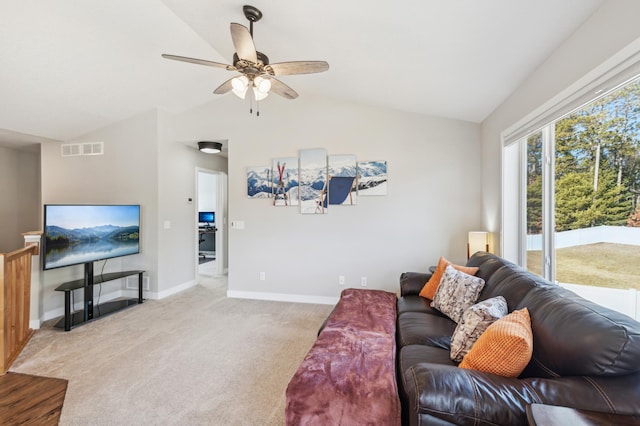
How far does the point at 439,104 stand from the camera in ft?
11.1

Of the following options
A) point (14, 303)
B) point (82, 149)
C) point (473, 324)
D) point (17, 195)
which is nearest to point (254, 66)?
point (473, 324)

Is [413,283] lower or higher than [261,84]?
lower

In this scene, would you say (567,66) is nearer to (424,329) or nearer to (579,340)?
(579,340)

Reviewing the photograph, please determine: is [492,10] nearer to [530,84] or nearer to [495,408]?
[530,84]

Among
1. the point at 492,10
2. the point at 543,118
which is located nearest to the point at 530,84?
the point at 543,118

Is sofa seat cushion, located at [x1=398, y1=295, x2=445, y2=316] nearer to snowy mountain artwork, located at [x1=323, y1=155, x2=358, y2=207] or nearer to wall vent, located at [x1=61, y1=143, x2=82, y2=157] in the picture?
snowy mountain artwork, located at [x1=323, y1=155, x2=358, y2=207]

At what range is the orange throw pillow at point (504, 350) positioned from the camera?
124cm

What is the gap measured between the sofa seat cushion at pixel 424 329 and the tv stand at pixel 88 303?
3.54 meters

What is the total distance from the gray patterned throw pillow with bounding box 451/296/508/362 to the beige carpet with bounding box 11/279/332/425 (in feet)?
3.84

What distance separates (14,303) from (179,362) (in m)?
1.65

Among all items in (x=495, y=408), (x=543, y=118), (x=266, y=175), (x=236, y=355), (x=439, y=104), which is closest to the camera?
(x=495, y=408)

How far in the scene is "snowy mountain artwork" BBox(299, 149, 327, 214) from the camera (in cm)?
407

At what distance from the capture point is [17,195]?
5117mm

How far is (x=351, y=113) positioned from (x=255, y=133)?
1.45 m
